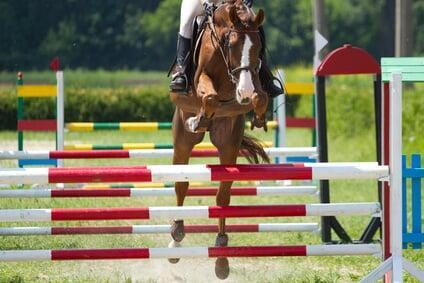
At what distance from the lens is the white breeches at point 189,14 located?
7.55 meters

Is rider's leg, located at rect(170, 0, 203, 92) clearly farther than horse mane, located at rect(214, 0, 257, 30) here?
Yes

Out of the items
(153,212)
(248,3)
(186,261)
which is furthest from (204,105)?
(186,261)

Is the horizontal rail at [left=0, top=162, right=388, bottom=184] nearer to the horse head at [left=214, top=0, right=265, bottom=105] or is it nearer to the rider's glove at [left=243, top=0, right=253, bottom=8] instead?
the horse head at [left=214, top=0, right=265, bottom=105]

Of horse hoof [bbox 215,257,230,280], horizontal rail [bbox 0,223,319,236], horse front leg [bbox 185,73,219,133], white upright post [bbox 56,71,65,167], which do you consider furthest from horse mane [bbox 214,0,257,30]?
white upright post [bbox 56,71,65,167]

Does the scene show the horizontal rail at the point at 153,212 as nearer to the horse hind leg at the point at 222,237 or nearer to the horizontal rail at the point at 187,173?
the horizontal rail at the point at 187,173

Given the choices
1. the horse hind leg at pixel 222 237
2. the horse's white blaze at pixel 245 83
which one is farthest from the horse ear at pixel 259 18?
the horse hind leg at pixel 222 237

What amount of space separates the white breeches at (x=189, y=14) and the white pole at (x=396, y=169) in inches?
75.4

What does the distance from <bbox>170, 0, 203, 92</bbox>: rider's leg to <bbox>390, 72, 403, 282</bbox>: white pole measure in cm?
177

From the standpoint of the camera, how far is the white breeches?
7.55 m

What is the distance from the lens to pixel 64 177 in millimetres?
5703

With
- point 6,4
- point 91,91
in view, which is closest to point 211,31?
point 6,4

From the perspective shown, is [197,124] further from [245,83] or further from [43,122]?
[43,122]

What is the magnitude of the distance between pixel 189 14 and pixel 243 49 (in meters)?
1.24

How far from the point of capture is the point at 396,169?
235 inches
